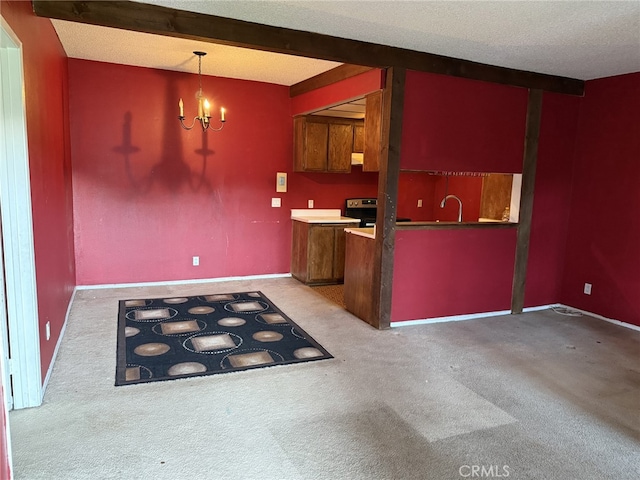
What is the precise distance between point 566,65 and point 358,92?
2014 millimetres

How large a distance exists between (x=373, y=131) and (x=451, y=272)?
164cm

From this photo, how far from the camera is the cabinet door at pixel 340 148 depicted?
6.02m

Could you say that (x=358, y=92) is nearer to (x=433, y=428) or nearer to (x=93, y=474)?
(x=433, y=428)

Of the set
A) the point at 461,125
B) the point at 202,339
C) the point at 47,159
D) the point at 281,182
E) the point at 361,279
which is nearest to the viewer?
the point at 47,159

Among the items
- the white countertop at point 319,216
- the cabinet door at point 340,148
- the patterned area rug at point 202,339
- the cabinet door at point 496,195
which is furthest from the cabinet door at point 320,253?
the cabinet door at point 496,195

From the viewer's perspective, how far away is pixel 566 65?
4234mm

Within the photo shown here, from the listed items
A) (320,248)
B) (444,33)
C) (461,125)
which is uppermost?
(444,33)

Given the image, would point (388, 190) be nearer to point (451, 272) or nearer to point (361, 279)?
point (361, 279)

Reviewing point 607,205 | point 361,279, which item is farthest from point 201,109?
point 607,205

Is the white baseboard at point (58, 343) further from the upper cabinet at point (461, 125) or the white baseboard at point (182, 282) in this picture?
the upper cabinet at point (461, 125)

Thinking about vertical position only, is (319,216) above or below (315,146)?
below

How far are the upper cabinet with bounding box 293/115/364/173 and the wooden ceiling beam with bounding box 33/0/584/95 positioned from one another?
2117mm

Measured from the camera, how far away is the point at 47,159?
3.22 m

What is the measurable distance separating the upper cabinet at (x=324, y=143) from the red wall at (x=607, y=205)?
279 cm
